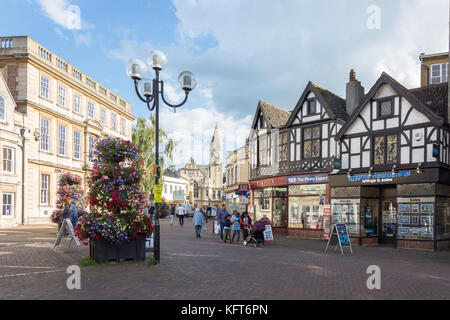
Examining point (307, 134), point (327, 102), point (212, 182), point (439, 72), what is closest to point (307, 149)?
point (307, 134)

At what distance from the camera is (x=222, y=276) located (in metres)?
8.87

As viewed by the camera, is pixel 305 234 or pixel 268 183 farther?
pixel 268 183

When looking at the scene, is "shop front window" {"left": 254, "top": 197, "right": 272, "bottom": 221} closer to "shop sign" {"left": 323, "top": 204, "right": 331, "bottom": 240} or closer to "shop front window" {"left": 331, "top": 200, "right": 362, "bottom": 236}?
"shop sign" {"left": 323, "top": 204, "right": 331, "bottom": 240}

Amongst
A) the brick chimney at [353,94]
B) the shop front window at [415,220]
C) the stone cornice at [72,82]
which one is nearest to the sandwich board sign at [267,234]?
the shop front window at [415,220]

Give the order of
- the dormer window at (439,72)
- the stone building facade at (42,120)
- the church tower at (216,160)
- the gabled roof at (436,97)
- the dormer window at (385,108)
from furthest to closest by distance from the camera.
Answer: the church tower at (216,160) → the stone building facade at (42,120) → the dormer window at (439,72) → the dormer window at (385,108) → the gabled roof at (436,97)

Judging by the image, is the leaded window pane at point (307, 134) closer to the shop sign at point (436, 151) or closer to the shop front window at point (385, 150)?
the shop front window at point (385, 150)

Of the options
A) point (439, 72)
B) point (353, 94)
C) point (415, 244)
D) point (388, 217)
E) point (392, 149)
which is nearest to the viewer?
point (415, 244)

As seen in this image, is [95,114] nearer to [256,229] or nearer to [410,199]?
[256,229]

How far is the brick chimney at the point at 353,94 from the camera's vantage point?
21.4 metres

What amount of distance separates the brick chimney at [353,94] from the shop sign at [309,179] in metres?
4.33

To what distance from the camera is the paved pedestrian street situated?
7.20 m

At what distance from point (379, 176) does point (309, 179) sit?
424cm

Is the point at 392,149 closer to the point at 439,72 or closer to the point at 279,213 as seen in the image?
the point at 279,213

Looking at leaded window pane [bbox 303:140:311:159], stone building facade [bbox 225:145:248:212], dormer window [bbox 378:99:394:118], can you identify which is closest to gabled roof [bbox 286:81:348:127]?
leaded window pane [bbox 303:140:311:159]
